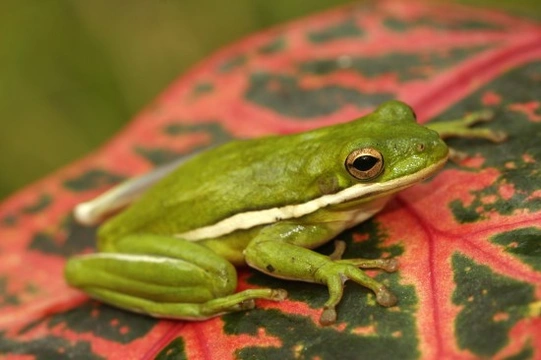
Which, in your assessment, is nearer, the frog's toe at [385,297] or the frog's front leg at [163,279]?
the frog's toe at [385,297]

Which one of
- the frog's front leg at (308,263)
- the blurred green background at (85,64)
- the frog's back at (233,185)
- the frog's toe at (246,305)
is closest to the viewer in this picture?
the frog's front leg at (308,263)

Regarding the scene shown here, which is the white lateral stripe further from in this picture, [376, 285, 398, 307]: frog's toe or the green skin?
[376, 285, 398, 307]: frog's toe

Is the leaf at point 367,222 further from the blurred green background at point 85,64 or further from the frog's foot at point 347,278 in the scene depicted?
the blurred green background at point 85,64

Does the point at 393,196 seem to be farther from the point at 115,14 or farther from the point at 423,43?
the point at 115,14

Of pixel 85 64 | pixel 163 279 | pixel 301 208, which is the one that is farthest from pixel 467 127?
pixel 85 64

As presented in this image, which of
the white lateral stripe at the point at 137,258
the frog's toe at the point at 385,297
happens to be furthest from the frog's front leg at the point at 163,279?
the frog's toe at the point at 385,297

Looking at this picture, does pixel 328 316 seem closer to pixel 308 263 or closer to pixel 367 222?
pixel 308 263

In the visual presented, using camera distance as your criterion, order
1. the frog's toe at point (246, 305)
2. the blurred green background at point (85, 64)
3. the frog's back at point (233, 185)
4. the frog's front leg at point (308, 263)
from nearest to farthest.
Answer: the frog's front leg at point (308, 263), the frog's toe at point (246, 305), the frog's back at point (233, 185), the blurred green background at point (85, 64)
